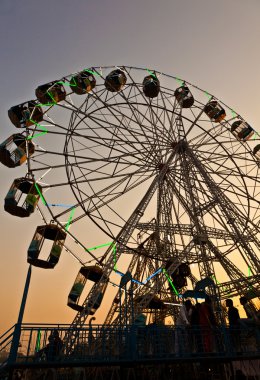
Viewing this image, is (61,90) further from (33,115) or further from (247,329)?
(247,329)

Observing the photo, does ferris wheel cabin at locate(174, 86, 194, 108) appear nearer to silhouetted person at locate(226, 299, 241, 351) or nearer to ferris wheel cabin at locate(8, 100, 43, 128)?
ferris wheel cabin at locate(8, 100, 43, 128)

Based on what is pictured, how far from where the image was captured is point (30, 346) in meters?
7.24

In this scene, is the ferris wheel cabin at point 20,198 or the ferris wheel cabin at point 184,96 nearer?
the ferris wheel cabin at point 20,198

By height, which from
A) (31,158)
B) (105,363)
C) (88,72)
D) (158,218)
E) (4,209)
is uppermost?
(88,72)

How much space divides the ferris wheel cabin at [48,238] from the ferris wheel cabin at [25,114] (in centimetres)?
503

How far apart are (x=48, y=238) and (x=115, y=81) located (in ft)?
29.5

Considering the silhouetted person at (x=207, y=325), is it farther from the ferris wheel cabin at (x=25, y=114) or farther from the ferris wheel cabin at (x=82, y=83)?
the ferris wheel cabin at (x=82, y=83)

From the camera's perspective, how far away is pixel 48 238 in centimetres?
1334

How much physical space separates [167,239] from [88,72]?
11.1m

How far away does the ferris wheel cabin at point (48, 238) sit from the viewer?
42.0 ft

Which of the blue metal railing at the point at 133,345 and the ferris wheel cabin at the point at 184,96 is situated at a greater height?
the ferris wheel cabin at the point at 184,96

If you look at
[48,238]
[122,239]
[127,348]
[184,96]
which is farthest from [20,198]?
[184,96]

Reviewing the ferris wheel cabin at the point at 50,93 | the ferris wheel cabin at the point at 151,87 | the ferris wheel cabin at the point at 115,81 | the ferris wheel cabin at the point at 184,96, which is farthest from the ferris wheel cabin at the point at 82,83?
the ferris wheel cabin at the point at 184,96

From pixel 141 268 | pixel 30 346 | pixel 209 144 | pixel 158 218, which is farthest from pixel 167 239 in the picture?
pixel 30 346
